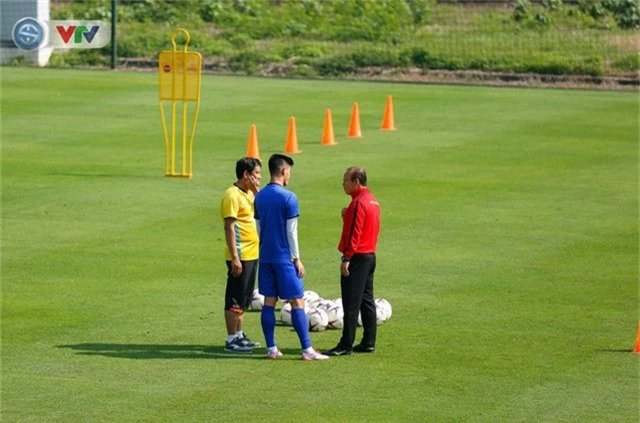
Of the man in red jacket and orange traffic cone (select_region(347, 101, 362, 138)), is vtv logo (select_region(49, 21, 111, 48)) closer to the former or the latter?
orange traffic cone (select_region(347, 101, 362, 138))

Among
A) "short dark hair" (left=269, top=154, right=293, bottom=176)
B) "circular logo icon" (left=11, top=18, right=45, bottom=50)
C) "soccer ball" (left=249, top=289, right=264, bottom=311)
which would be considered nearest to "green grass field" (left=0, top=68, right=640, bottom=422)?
"soccer ball" (left=249, top=289, right=264, bottom=311)

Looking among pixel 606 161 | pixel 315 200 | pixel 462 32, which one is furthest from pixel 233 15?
pixel 315 200

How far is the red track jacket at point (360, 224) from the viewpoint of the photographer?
43.0ft

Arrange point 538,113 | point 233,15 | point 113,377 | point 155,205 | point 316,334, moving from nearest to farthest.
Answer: point 113,377, point 316,334, point 155,205, point 538,113, point 233,15

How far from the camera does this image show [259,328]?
1432cm

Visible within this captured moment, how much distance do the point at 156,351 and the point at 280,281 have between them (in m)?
1.39

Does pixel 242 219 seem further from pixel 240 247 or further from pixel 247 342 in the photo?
pixel 247 342

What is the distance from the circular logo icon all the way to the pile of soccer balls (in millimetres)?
29585

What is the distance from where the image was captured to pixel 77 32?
4712 cm

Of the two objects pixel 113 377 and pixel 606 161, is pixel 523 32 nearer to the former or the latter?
pixel 606 161

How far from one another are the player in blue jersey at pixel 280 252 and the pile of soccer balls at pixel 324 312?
4.08 ft

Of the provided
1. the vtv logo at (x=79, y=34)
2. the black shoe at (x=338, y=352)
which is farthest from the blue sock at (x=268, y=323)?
the vtv logo at (x=79, y=34)

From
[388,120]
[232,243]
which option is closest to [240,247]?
[232,243]

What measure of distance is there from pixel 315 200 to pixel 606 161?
7176 mm
